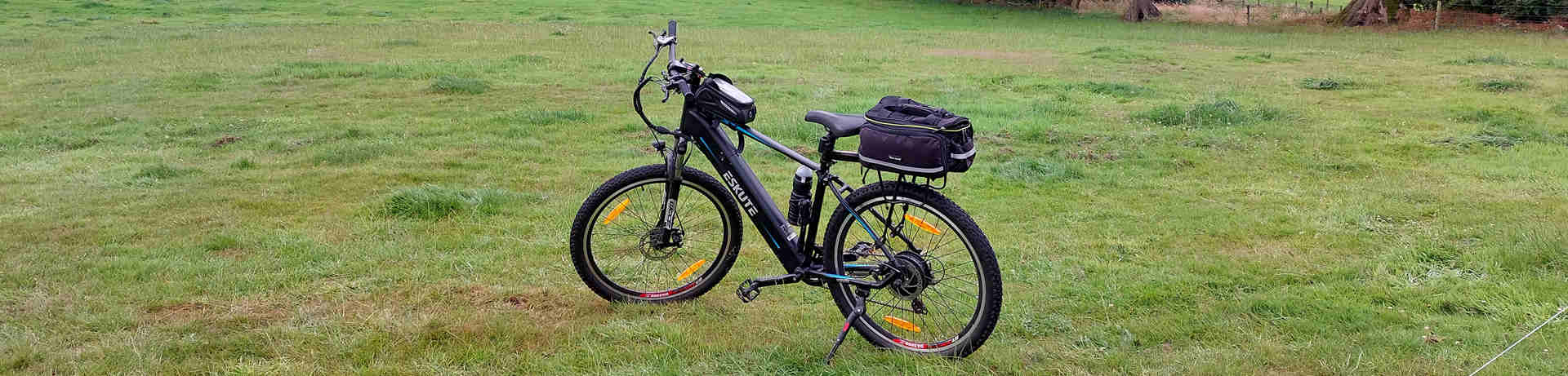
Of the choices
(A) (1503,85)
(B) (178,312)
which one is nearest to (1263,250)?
(B) (178,312)

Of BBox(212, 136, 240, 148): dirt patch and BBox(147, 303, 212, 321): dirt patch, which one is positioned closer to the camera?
BBox(147, 303, 212, 321): dirt patch

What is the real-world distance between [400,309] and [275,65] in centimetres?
1359

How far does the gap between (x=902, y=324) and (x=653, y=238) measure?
1.28m

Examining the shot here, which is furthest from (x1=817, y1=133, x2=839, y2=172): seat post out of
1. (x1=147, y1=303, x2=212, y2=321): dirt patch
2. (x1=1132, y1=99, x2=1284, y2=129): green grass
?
(x1=1132, y1=99, x2=1284, y2=129): green grass

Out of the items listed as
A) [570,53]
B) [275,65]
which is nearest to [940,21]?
[570,53]

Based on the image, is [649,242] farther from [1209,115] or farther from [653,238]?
[1209,115]

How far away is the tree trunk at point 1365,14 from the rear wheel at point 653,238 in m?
29.4

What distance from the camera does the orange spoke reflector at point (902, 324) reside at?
4.75 m

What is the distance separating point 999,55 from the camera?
843 inches

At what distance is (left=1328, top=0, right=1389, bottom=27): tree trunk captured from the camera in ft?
98.4

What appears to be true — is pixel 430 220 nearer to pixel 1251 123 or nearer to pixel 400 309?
pixel 400 309

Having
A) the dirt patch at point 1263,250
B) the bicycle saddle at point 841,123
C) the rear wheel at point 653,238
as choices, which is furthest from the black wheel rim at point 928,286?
the dirt patch at point 1263,250

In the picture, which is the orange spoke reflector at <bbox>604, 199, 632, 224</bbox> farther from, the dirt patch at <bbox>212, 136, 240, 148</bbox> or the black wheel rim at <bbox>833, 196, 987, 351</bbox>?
the dirt patch at <bbox>212, 136, 240, 148</bbox>

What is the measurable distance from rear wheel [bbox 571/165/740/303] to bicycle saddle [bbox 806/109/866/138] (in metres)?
0.82
